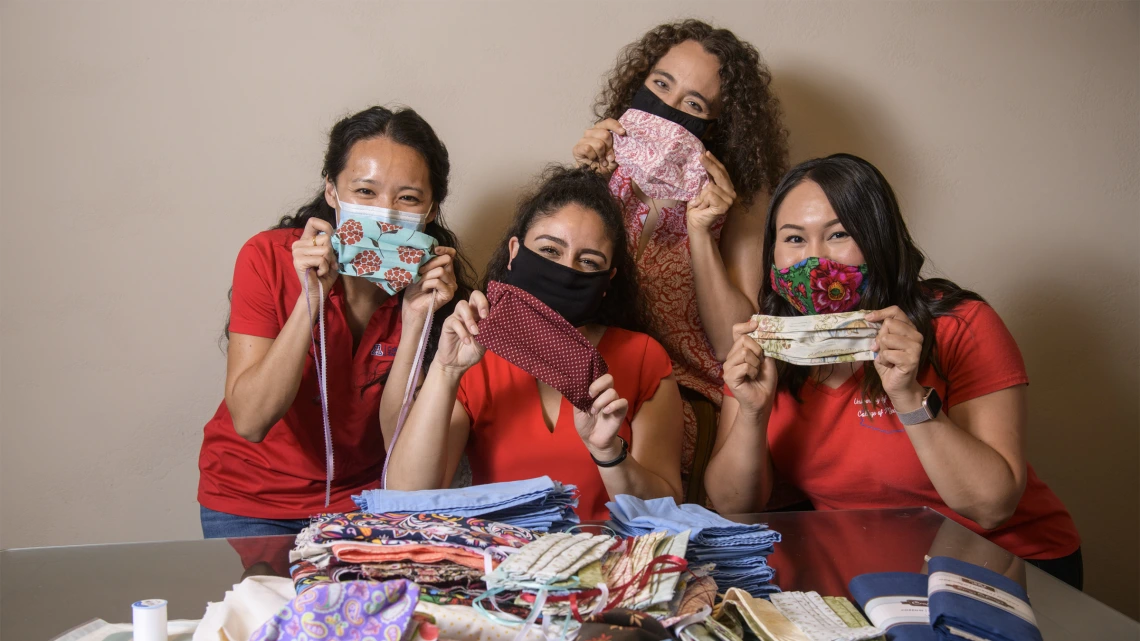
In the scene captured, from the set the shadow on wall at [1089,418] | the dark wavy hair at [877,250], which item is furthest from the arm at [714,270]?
the shadow on wall at [1089,418]

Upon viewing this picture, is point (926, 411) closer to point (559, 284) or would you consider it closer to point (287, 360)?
point (559, 284)

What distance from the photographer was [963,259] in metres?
3.85

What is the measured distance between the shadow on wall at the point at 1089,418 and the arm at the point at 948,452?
70.4 inches

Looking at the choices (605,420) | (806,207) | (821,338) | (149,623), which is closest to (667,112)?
(806,207)

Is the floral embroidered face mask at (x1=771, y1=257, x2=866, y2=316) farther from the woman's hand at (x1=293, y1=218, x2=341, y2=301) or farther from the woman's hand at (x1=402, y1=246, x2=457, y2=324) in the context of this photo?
the woman's hand at (x1=293, y1=218, x2=341, y2=301)

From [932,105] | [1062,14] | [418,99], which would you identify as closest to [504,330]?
[418,99]

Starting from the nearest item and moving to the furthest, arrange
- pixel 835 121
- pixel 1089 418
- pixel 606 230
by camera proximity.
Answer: pixel 606 230 < pixel 835 121 < pixel 1089 418

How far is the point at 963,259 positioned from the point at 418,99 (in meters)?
2.46

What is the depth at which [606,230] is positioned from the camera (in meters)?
2.69

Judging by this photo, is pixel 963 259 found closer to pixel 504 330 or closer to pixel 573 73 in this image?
pixel 573 73

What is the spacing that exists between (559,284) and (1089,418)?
2807 millimetres

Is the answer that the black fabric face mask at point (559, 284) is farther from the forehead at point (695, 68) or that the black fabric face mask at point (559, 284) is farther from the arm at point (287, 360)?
the forehead at point (695, 68)

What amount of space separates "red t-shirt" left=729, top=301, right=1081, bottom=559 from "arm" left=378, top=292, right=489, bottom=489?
96cm

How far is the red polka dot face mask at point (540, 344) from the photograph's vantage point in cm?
235
